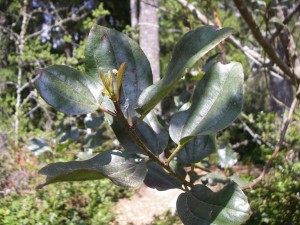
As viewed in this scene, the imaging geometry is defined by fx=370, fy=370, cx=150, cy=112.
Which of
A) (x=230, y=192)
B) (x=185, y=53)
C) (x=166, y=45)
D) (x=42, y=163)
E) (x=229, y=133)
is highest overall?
(x=185, y=53)

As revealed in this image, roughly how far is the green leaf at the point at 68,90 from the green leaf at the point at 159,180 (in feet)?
0.70

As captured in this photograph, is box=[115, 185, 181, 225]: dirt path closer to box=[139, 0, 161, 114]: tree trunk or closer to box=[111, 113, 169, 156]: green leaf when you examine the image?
box=[139, 0, 161, 114]: tree trunk

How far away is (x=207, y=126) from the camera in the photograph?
0.60m

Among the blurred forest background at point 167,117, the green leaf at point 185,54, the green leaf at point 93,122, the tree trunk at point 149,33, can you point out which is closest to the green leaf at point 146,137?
the green leaf at point 185,54

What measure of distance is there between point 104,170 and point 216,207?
0.63 ft

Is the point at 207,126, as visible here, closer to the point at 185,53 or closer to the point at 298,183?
the point at 185,53

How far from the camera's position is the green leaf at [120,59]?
2.19 ft

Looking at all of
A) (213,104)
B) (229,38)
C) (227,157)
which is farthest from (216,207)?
(229,38)

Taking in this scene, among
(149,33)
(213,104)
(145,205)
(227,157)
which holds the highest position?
(213,104)

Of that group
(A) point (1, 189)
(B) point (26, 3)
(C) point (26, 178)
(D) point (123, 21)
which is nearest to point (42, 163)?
(C) point (26, 178)

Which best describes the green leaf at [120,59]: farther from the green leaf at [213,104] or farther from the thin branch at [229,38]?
the thin branch at [229,38]

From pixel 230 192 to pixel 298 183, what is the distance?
3.83ft

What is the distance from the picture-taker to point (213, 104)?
63 centimetres

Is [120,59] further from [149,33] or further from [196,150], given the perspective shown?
[149,33]
